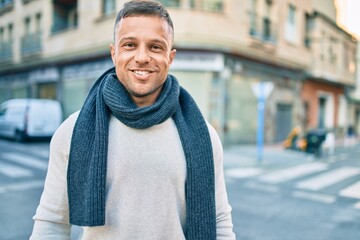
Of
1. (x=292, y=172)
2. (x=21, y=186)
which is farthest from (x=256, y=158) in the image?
Result: (x=21, y=186)

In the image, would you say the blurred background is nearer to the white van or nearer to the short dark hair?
the white van

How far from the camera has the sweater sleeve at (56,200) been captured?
4.40ft

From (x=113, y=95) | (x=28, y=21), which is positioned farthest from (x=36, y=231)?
(x=28, y=21)

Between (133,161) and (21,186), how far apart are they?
20.0 ft

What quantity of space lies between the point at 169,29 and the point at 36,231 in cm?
101

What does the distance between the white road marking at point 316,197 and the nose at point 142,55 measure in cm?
591

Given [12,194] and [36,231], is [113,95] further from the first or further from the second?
[12,194]

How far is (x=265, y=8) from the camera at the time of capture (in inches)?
639

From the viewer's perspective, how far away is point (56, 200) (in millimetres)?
1357

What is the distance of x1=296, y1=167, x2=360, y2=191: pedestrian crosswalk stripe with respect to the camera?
299 inches

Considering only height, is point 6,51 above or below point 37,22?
below

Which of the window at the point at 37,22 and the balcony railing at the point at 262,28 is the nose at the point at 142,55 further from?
the window at the point at 37,22

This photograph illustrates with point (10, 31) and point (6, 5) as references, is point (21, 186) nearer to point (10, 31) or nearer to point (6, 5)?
point (10, 31)

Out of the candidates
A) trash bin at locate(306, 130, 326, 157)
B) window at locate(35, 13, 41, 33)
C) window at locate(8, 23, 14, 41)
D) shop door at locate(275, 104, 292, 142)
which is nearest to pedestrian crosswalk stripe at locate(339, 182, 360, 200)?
trash bin at locate(306, 130, 326, 157)
